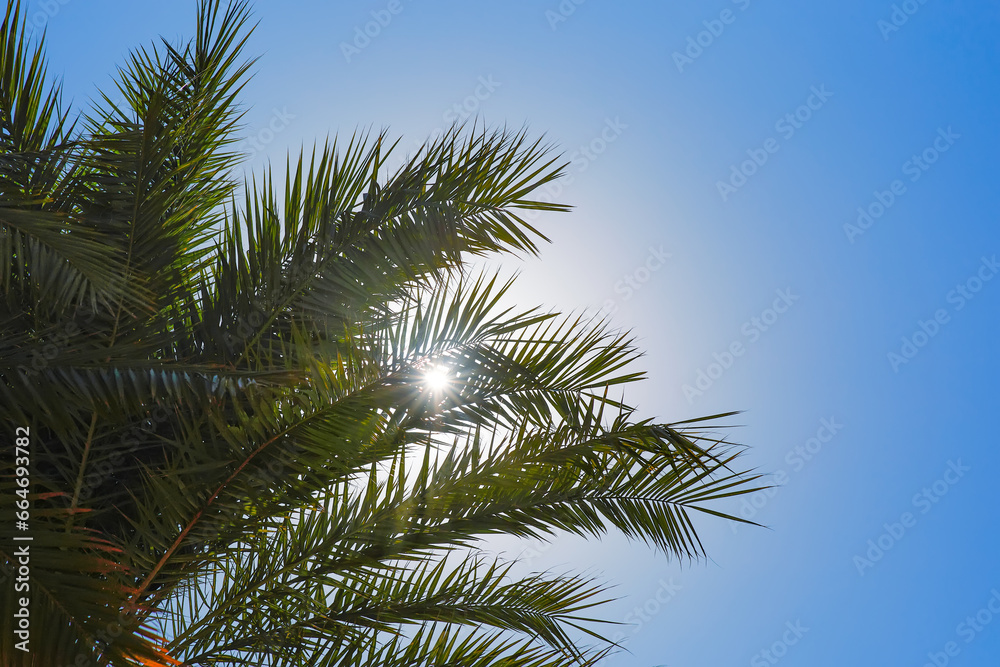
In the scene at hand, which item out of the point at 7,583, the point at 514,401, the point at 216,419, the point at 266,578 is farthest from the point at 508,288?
the point at 7,583

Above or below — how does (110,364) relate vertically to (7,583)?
above

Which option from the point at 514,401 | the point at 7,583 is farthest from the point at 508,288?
the point at 7,583

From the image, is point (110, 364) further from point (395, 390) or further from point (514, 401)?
point (514, 401)

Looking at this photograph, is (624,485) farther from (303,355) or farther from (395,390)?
(303,355)

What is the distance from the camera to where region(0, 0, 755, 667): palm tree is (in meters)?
3.31

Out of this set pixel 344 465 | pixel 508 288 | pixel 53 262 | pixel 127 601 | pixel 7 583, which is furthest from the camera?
pixel 508 288

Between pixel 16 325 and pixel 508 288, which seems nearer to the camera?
pixel 16 325

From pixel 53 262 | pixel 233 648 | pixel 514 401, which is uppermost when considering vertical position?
pixel 53 262

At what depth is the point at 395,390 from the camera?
11.0ft

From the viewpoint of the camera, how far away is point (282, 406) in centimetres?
333

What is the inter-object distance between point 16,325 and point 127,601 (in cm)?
152

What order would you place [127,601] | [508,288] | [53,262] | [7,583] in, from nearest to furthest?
[7,583] → [127,601] → [53,262] → [508,288]

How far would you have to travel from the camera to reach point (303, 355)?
341cm

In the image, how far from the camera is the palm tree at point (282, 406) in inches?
130
